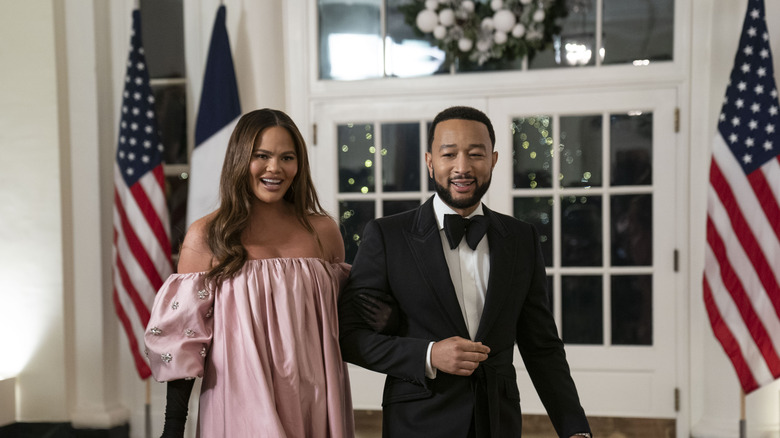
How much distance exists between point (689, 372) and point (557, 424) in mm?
2558

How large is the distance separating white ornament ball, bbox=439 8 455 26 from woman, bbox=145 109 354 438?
2309mm

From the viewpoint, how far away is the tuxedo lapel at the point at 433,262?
1.65 meters

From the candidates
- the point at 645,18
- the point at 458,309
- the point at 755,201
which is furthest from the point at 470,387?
the point at 645,18

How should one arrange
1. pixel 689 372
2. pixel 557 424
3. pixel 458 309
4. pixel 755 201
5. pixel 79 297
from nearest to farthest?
pixel 458 309 < pixel 557 424 < pixel 755 201 < pixel 689 372 < pixel 79 297

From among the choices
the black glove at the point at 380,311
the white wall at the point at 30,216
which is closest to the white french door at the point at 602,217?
the white wall at the point at 30,216

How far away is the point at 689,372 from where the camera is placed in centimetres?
398

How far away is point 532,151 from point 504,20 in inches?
30.0

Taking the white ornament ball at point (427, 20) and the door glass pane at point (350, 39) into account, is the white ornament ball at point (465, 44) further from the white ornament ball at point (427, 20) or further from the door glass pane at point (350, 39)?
the door glass pane at point (350, 39)

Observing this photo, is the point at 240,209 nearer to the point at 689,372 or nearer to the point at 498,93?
the point at 498,93

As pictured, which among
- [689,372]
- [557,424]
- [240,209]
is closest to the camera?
[557,424]

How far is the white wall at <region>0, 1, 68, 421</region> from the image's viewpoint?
4098mm

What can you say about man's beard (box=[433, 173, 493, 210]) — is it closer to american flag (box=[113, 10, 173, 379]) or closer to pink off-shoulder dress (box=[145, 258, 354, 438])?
pink off-shoulder dress (box=[145, 258, 354, 438])

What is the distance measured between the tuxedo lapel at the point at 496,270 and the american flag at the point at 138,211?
Answer: 8.57 ft

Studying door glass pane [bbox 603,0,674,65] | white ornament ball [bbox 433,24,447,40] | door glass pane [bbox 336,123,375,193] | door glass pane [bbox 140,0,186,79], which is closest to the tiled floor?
door glass pane [bbox 336,123,375,193]
